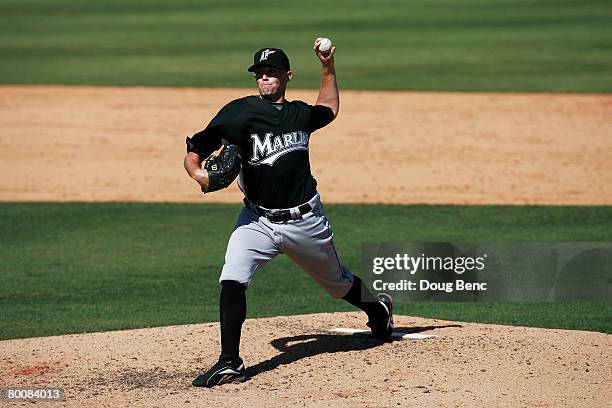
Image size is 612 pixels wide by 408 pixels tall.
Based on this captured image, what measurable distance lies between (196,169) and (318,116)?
31.8 inches

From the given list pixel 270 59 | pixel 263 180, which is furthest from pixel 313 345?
pixel 270 59

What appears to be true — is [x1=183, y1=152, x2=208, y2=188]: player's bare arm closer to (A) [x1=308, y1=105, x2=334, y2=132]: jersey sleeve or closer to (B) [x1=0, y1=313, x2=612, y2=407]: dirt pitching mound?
(A) [x1=308, y1=105, x2=334, y2=132]: jersey sleeve

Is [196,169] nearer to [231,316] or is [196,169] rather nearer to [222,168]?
[222,168]

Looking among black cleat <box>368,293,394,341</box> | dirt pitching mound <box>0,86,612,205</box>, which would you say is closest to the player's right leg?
black cleat <box>368,293,394,341</box>

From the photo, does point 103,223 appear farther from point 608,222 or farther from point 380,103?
point 380,103

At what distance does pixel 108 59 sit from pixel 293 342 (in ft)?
55.7

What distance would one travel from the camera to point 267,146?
6.43 metres

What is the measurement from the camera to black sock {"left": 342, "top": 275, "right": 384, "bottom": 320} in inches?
276

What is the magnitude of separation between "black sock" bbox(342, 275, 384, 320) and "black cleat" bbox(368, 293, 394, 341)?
31mm

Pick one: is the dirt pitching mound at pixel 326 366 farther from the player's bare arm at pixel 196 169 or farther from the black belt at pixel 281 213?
the player's bare arm at pixel 196 169

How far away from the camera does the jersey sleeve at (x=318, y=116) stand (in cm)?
661

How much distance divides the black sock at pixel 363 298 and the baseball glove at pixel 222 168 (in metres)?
1.15

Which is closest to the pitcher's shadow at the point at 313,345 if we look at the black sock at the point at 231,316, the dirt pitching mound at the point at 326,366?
the dirt pitching mound at the point at 326,366

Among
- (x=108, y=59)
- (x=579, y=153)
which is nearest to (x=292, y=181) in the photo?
(x=579, y=153)
